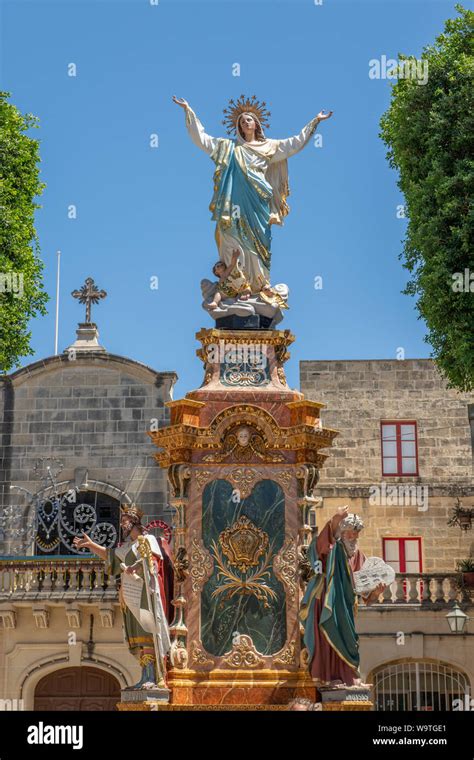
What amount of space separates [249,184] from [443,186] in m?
7.71

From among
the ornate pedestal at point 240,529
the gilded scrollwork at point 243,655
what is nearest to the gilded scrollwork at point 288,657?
the ornate pedestal at point 240,529

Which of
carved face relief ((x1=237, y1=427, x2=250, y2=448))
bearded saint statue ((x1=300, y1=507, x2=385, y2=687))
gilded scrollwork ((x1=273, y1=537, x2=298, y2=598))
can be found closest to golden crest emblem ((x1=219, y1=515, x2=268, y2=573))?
Answer: gilded scrollwork ((x1=273, y1=537, x2=298, y2=598))

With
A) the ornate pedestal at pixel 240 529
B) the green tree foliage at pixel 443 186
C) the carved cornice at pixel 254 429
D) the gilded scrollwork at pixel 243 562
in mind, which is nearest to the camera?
the ornate pedestal at pixel 240 529

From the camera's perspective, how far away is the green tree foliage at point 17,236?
25.3m

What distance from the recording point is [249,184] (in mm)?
15984

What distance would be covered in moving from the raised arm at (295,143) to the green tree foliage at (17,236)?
1011 cm

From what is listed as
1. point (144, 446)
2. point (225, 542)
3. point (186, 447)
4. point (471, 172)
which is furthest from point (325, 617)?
point (144, 446)

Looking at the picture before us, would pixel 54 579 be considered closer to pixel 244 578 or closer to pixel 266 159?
pixel 244 578

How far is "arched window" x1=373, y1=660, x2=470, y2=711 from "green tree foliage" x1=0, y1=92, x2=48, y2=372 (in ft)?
35.5

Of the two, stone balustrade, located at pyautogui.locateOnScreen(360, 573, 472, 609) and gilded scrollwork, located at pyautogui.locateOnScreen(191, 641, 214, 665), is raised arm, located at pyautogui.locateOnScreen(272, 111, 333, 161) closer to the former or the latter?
gilded scrollwork, located at pyautogui.locateOnScreen(191, 641, 214, 665)

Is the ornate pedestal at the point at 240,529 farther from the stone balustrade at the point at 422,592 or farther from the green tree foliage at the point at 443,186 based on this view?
the stone balustrade at the point at 422,592

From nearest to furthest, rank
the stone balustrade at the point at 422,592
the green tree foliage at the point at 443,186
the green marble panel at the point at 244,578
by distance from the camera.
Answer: the green marble panel at the point at 244,578 < the green tree foliage at the point at 443,186 < the stone balustrade at the point at 422,592
